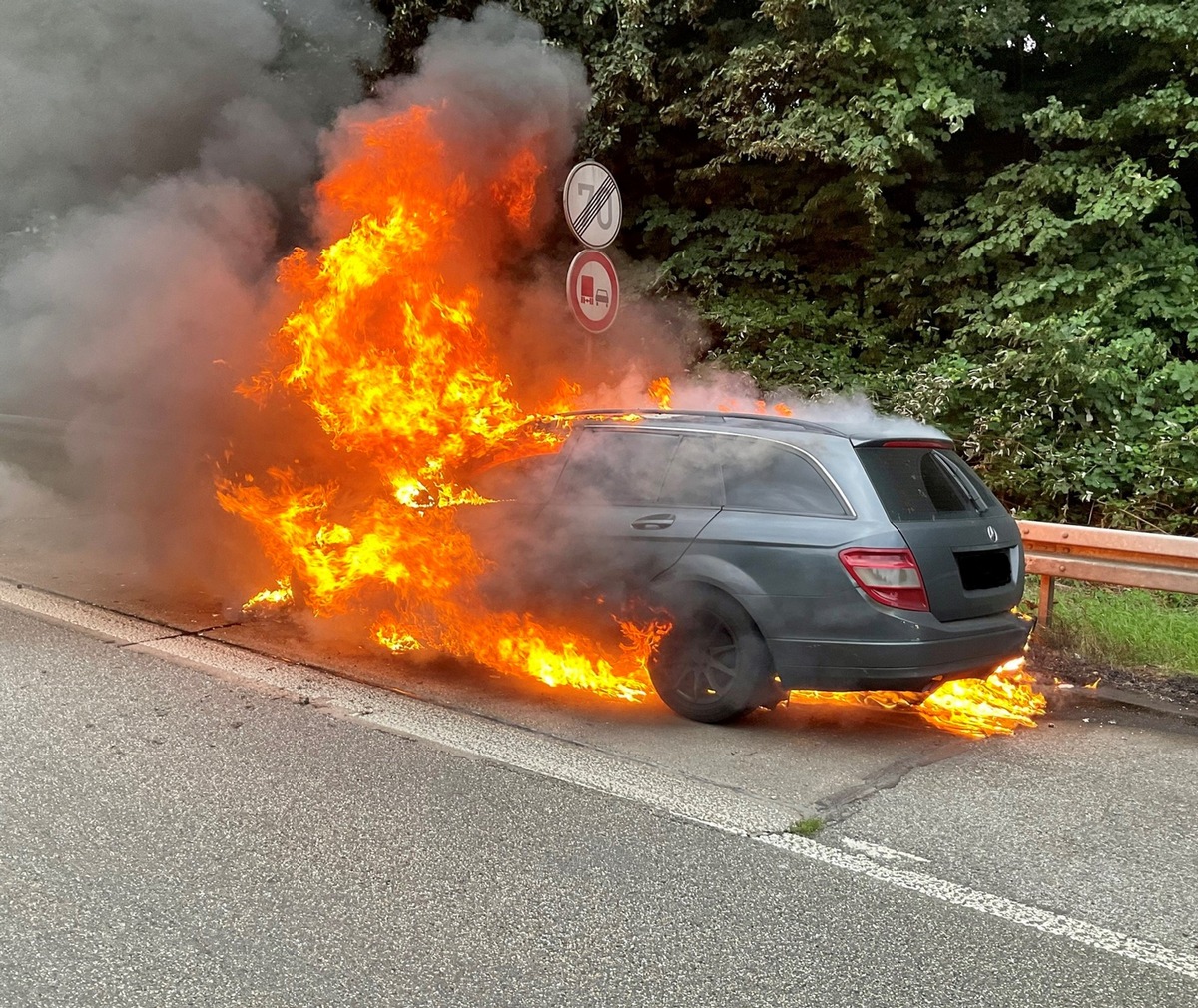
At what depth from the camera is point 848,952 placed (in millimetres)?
3021

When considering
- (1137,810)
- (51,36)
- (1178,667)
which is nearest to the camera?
(1137,810)

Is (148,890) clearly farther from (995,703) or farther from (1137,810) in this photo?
(995,703)

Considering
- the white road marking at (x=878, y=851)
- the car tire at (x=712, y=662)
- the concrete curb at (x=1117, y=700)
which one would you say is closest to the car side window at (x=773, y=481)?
the car tire at (x=712, y=662)

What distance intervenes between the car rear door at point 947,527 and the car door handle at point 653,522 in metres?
0.93

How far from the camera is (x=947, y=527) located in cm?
494

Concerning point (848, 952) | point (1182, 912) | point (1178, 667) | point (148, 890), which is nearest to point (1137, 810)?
point (1182, 912)

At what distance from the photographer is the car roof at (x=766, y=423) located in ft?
16.9

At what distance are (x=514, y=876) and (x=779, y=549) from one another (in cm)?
205

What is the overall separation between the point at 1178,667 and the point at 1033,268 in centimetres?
555

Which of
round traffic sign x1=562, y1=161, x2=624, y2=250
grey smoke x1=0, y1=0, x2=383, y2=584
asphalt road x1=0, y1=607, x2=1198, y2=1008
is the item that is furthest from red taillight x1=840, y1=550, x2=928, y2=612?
grey smoke x1=0, y1=0, x2=383, y2=584

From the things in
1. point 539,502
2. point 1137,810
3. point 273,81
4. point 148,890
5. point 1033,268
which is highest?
point 273,81

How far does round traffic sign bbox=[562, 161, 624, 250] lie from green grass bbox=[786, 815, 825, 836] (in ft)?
15.1

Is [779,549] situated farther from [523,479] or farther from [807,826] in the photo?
[523,479]

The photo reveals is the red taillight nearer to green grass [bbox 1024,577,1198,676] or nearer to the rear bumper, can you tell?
the rear bumper
